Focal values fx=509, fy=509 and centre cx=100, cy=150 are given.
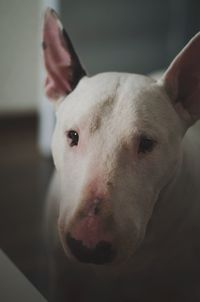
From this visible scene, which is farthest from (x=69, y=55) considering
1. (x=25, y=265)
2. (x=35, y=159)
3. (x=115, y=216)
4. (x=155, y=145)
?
(x=35, y=159)

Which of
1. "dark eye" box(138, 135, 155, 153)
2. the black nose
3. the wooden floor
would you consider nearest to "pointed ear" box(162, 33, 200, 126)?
"dark eye" box(138, 135, 155, 153)

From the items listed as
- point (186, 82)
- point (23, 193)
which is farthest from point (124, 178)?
point (23, 193)

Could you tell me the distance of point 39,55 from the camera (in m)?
1.52

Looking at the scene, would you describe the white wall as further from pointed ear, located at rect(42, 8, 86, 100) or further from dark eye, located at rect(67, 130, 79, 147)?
dark eye, located at rect(67, 130, 79, 147)

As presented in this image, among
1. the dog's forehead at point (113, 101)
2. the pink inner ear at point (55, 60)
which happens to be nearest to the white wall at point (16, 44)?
the pink inner ear at point (55, 60)

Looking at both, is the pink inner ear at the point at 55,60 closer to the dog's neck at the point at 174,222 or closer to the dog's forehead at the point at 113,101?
the dog's forehead at the point at 113,101

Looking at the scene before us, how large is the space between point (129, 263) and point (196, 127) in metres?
0.36

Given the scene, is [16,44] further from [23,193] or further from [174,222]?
[23,193]

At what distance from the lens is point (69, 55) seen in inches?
38.1

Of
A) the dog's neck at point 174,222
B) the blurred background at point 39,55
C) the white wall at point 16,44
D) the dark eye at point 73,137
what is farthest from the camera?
the blurred background at point 39,55

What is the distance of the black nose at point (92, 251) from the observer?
2.48ft

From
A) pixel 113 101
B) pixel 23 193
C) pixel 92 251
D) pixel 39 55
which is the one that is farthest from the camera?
pixel 23 193

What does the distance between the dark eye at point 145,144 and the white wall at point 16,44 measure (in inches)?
17.0

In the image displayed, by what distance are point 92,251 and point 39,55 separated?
2.93 feet
